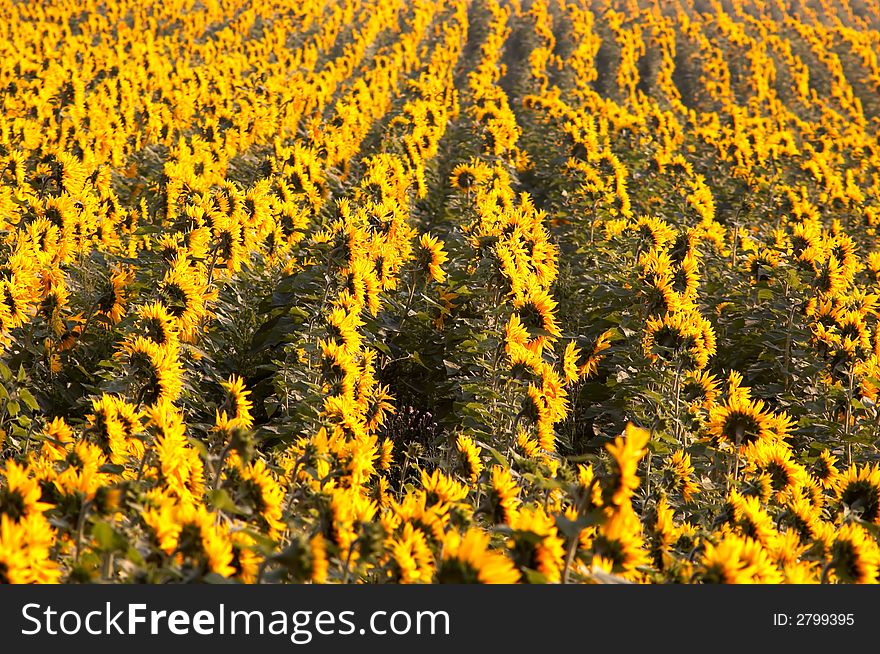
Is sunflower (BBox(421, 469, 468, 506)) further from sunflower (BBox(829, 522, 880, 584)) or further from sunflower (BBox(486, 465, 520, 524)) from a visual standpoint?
sunflower (BBox(829, 522, 880, 584))

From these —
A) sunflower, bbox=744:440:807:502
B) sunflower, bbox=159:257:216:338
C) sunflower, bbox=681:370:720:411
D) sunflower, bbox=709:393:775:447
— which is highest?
sunflower, bbox=159:257:216:338

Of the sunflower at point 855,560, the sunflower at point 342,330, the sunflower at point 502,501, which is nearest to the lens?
the sunflower at point 855,560

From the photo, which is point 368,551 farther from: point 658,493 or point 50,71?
point 50,71

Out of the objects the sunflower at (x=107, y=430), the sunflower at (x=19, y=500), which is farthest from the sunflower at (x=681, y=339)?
the sunflower at (x=19, y=500)

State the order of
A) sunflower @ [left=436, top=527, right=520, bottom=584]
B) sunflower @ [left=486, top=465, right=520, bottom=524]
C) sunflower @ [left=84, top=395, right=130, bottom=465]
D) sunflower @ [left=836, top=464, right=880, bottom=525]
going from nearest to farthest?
sunflower @ [left=436, top=527, right=520, bottom=584] → sunflower @ [left=486, top=465, right=520, bottom=524] → sunflower @ [left=84, top=395, right=130, bottom=465] → sunflower @ [left=836, top=464, right=880, bottom=525]

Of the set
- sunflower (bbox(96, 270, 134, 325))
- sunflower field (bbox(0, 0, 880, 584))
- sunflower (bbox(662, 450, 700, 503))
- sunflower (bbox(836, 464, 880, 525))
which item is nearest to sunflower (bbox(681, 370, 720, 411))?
sunflower field (bbox(0, 0, 880, 584))

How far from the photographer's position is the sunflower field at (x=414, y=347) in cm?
263

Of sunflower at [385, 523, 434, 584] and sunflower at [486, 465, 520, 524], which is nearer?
sunflower at [385, 523, 434, 584]

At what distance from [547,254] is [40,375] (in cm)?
489

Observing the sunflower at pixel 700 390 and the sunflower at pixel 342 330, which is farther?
the sunflower at pixel 700 390

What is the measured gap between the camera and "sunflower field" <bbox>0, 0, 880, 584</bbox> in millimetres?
2631

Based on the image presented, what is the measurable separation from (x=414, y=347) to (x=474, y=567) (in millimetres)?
5187

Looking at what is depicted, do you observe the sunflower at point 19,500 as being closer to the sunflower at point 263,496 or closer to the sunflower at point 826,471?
the sunflower at point 263,496

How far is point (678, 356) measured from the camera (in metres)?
5.92
